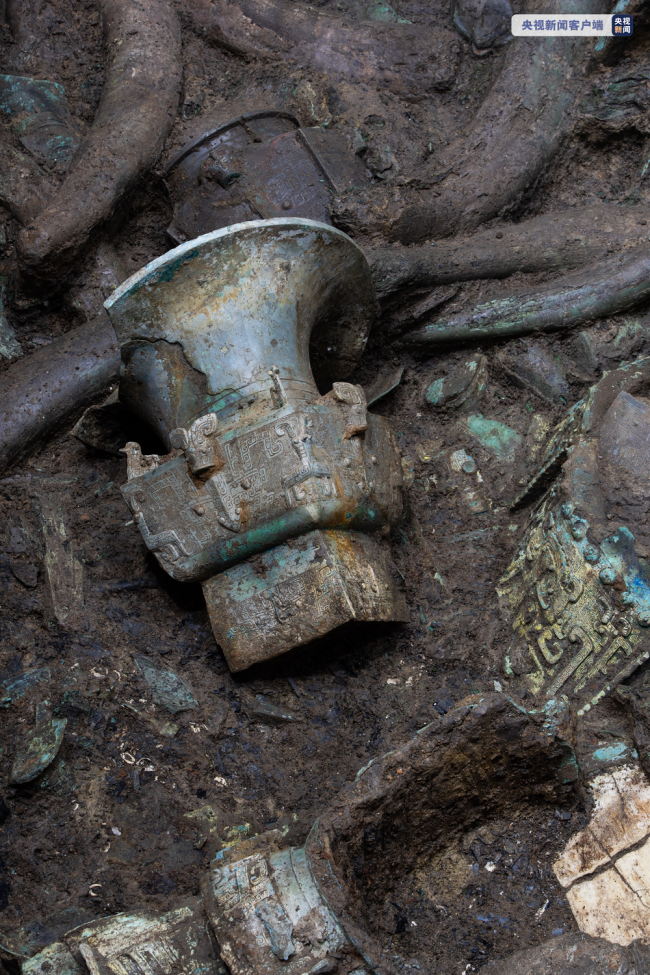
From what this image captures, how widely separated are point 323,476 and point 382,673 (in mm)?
800

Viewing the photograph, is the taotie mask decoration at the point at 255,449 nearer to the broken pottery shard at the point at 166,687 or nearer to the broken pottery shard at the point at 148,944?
the broken pottery shard at the point at 166,687

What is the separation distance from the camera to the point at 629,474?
3426 mm

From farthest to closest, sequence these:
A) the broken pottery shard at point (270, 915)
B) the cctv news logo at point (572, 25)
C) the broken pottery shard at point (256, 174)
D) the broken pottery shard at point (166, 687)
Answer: the cctv news logo at point (572, 25)
the broken pottery shard at point (256, 174)
the broken pottery shard at point (166, 687)
the broken pottery shard at point (270, 915)

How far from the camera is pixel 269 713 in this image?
3455mm

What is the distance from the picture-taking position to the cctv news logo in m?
4.73

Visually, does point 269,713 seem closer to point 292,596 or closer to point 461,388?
point 292,596

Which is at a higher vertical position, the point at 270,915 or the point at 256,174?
the point at 256,174

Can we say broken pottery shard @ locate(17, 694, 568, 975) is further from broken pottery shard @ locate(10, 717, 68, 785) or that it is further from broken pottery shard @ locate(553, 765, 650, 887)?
broken pottery shard @ locate(10, 717, 68, 785)

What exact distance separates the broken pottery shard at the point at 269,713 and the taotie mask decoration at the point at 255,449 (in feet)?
0.65

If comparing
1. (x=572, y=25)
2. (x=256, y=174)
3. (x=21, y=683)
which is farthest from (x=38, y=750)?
(x=572, y=25)

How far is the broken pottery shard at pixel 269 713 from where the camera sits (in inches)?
136

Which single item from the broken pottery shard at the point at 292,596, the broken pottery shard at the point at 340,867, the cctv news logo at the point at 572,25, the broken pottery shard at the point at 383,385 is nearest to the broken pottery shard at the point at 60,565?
the broken pottery shard at the point at 292,596

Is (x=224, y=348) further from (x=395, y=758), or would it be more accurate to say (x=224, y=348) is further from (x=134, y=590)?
(x=395, y=758)

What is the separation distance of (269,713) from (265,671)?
0.16 meters
